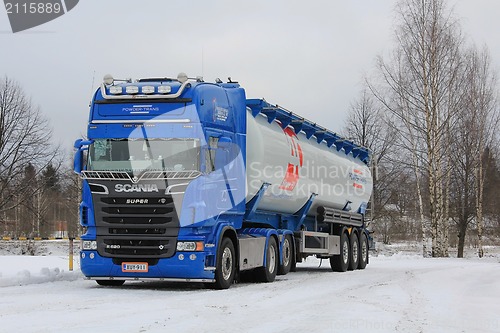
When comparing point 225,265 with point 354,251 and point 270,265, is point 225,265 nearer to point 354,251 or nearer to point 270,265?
point 270,265

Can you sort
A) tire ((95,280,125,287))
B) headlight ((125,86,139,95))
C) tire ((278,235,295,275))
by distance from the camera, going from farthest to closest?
tire ((278,235,295,275)) → tire ((95,280,125,287)) → headlight ((125,86,139,95))

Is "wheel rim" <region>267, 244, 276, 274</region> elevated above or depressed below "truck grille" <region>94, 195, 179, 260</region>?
below

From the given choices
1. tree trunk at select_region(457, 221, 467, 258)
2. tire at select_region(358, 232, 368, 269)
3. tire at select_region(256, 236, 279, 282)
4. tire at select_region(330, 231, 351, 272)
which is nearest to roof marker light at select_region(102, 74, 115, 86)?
tire at select_region(256, 236, 279, 282)

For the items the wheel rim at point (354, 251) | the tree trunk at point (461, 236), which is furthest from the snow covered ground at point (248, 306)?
the tree trunk at point (461, 236)

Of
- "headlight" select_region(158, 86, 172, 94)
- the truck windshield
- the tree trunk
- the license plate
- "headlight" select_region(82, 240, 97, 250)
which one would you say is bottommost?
the tree trunk

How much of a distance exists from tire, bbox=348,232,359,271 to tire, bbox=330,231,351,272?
0.30 metres

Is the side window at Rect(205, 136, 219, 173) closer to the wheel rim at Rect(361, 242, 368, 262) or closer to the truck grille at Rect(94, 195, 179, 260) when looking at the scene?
the truck grille at Rect(94, 195, 179, 260)

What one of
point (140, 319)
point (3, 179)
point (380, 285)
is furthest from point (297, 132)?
point (3, 179)

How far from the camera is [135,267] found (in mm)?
13328

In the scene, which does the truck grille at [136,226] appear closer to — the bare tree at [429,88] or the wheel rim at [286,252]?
the wheel rim at [286,252]

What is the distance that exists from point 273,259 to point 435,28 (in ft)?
78.2

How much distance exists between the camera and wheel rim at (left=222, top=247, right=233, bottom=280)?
1395 cm

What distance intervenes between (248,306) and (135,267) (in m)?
3.30

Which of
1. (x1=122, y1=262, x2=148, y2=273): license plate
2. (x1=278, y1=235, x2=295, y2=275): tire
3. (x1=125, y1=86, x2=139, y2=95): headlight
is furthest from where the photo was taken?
(x1=278, y1=235, x2=295, y2=275): tire
